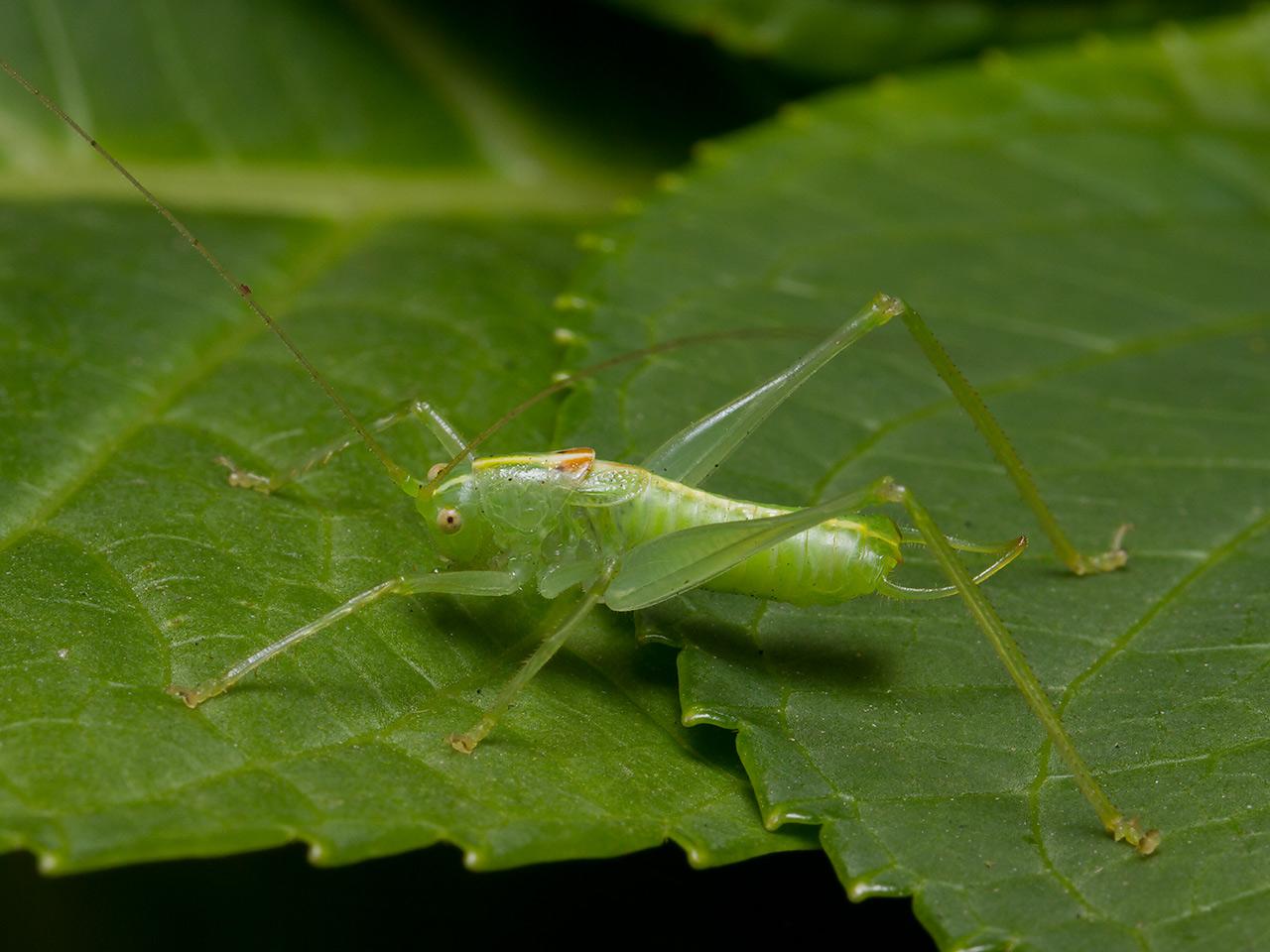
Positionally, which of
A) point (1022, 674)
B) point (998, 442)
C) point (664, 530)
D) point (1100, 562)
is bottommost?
point (1100, 562)

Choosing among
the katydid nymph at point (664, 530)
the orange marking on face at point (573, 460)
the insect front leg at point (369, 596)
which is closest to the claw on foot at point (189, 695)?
the insect front leg at point (369, 596)

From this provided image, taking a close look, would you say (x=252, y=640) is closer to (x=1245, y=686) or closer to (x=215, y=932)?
(x=215, y=932)

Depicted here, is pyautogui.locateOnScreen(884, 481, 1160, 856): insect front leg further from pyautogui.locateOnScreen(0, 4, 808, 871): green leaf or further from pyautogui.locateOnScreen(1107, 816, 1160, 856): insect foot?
pyautogui.locateOnScreen(0, 4, 808, 871): green leaf

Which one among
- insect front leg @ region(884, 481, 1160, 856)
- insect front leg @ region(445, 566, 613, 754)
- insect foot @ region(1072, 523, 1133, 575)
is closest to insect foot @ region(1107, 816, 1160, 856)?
insect front leg @ region(884, 481, 1160, 856)

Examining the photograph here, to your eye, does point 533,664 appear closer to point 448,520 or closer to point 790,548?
point 448,520

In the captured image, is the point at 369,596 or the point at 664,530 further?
the point at 664,530

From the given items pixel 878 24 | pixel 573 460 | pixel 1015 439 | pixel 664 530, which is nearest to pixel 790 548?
pixel 664 530
